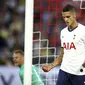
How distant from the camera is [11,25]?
20.9 ft

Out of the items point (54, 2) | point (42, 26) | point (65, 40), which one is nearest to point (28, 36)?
point (65, 40)

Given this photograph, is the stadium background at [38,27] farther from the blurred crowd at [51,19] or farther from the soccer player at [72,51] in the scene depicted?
the soccer player at [72,51]

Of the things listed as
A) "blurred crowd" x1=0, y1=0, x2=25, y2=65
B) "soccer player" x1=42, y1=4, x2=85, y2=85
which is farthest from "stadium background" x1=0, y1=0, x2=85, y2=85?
"soccer player" x1=42, y1=4, x2=85, y2=85

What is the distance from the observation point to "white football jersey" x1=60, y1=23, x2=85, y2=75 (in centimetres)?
356

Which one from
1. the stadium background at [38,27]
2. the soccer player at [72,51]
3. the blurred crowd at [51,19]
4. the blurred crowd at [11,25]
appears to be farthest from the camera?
the blurred crowd at [11,25]

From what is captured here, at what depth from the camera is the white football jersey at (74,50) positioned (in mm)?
3557

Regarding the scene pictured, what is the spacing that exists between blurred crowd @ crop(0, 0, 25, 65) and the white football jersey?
245cm

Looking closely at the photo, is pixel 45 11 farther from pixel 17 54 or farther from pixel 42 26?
pixel 17 54

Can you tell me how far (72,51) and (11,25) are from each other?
294 centimetres

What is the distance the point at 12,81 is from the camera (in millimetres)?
5617

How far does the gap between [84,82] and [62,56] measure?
1.14 feet

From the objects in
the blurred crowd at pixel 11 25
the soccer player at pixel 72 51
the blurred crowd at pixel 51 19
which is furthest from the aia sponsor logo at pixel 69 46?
the blurred crowd at pixel 11 25

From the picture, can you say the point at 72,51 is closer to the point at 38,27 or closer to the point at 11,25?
the point at 38,27

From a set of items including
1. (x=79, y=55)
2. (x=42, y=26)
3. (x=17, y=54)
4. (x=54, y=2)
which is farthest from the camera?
(x=42, y=26)
